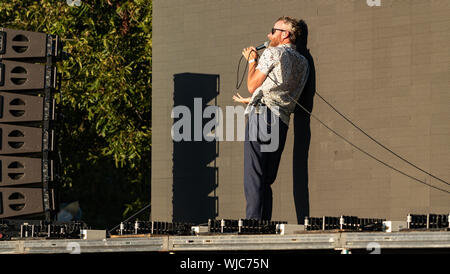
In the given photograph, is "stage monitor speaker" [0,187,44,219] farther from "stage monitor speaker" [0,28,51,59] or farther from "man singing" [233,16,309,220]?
"man singing" [233,16,309,220]

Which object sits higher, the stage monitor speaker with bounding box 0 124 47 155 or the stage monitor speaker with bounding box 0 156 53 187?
the stage monitor speaker with bounding box 0 124 47 155

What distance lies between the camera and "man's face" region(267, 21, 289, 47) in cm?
1617

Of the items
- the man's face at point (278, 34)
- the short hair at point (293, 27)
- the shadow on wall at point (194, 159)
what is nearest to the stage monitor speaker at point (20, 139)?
the shadow on wall at point (194, 159)

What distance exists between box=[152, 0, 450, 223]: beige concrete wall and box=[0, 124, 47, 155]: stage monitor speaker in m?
2.77

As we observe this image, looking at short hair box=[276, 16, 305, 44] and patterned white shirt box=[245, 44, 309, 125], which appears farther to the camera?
short hair box=[276, 16, 305, 44]

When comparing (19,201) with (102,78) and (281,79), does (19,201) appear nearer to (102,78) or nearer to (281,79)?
(281,79)

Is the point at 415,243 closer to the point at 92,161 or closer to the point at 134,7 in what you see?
the point at 134,7

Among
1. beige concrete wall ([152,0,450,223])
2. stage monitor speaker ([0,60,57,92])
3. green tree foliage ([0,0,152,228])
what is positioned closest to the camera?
beige concrete wall ([152,0,450,223])

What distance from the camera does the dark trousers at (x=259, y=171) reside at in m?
15.9

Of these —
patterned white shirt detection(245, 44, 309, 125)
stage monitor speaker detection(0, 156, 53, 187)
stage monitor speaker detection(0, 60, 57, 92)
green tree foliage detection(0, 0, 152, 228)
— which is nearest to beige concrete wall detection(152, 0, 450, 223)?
patterned white shirt detection(245, 44, 309, 125)

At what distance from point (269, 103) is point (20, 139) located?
438 cm

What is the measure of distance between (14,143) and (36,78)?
1.13 meters

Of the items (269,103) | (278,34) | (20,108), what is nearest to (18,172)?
(20,108)
